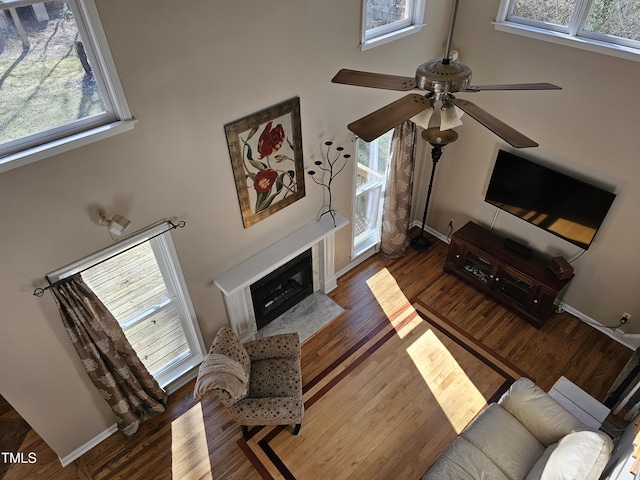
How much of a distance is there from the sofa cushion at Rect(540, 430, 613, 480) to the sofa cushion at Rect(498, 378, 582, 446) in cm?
34

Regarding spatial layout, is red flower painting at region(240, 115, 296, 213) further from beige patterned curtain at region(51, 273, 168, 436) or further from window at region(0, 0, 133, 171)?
beige patterned curtain at region(51, 273, 168, 436)

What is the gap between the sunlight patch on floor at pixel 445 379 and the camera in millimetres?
4332

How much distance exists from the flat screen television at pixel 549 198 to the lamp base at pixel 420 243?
115 cm

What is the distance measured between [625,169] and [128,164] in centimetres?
415

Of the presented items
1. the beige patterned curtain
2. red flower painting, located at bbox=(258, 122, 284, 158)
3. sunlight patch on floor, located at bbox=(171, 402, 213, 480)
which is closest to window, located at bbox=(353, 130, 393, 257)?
red flower painting, located at bbox=(258, 122, 284, 158)

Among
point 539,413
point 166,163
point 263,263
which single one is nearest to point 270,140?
point 166,163

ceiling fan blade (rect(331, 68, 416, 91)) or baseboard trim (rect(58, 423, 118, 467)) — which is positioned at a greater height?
ceiling fan blade (rect(331, 68, 416, 91))

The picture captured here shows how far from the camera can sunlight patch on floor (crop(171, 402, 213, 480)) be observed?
156 inches

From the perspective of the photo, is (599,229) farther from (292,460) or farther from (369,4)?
(292,460)

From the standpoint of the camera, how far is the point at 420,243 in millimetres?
6020

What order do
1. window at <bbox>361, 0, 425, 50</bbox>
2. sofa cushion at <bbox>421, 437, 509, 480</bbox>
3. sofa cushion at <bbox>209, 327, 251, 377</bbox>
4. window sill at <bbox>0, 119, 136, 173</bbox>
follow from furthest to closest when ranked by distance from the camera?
window at <bbox>361, 0, 425, 50</bbox> < sofa cushion at <bbox>209, 327, 251, 377</bbox> < sofa cushion at <bbox>421, 437, 509, 480</bbox> < window sill at <bbox>0, 119, 136, 173</bbox>

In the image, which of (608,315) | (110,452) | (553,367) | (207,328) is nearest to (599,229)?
(608,315)

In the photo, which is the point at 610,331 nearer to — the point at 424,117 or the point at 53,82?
the point at 424,117

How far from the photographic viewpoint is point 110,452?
4.07 meters
